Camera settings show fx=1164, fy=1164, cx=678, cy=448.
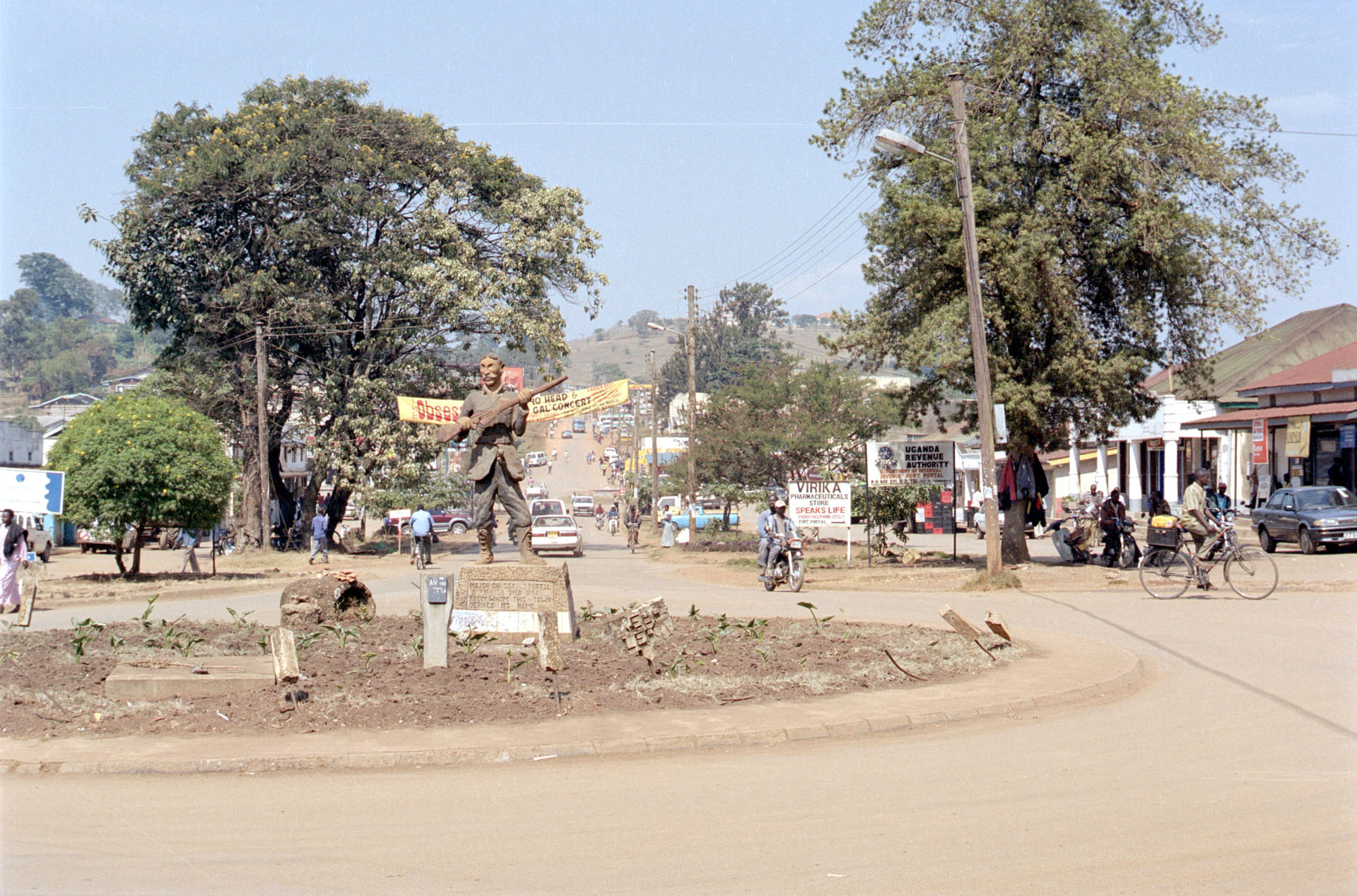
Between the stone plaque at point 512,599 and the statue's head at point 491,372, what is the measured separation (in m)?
2.35

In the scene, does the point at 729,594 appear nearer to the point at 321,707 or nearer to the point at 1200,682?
the point at 1200,682

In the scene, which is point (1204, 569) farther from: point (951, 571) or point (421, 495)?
point (421, 495)

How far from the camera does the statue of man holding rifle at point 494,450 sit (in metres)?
14.1

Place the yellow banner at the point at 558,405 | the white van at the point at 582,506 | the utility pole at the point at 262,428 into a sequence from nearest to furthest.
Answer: the utility pole at the point at 262,428
the yellow banner at the point at 558,405
the white van at the point at 582,506

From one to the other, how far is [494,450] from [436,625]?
374 centimetres

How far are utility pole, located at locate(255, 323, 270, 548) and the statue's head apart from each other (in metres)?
23.3

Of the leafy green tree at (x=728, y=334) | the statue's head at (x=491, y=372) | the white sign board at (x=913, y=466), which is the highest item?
the leafy green tree at (x=728, y=334)

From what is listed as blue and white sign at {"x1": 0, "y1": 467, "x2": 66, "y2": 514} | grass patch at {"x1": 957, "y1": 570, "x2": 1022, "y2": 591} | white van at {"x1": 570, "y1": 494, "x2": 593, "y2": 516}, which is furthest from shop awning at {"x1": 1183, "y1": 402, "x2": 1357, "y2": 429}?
white van at {"x1": 570, "y1": 494, "x2": 593, "y2": 516}

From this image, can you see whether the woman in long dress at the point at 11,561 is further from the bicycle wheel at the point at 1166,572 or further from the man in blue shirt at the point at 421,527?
the bicycle wheel at the point at 1166,572

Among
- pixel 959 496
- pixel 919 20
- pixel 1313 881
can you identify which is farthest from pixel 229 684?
pixel 959 496

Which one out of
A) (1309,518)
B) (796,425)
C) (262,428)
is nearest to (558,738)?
(1309,518)

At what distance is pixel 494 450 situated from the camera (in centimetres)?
1434

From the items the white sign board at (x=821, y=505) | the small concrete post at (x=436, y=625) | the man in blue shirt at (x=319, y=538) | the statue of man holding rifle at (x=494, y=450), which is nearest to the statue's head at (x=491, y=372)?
the statue of man holding rifle at (x=494, y=450)

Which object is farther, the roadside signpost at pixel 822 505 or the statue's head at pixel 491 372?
the roadside signpost at pixel 822 505
